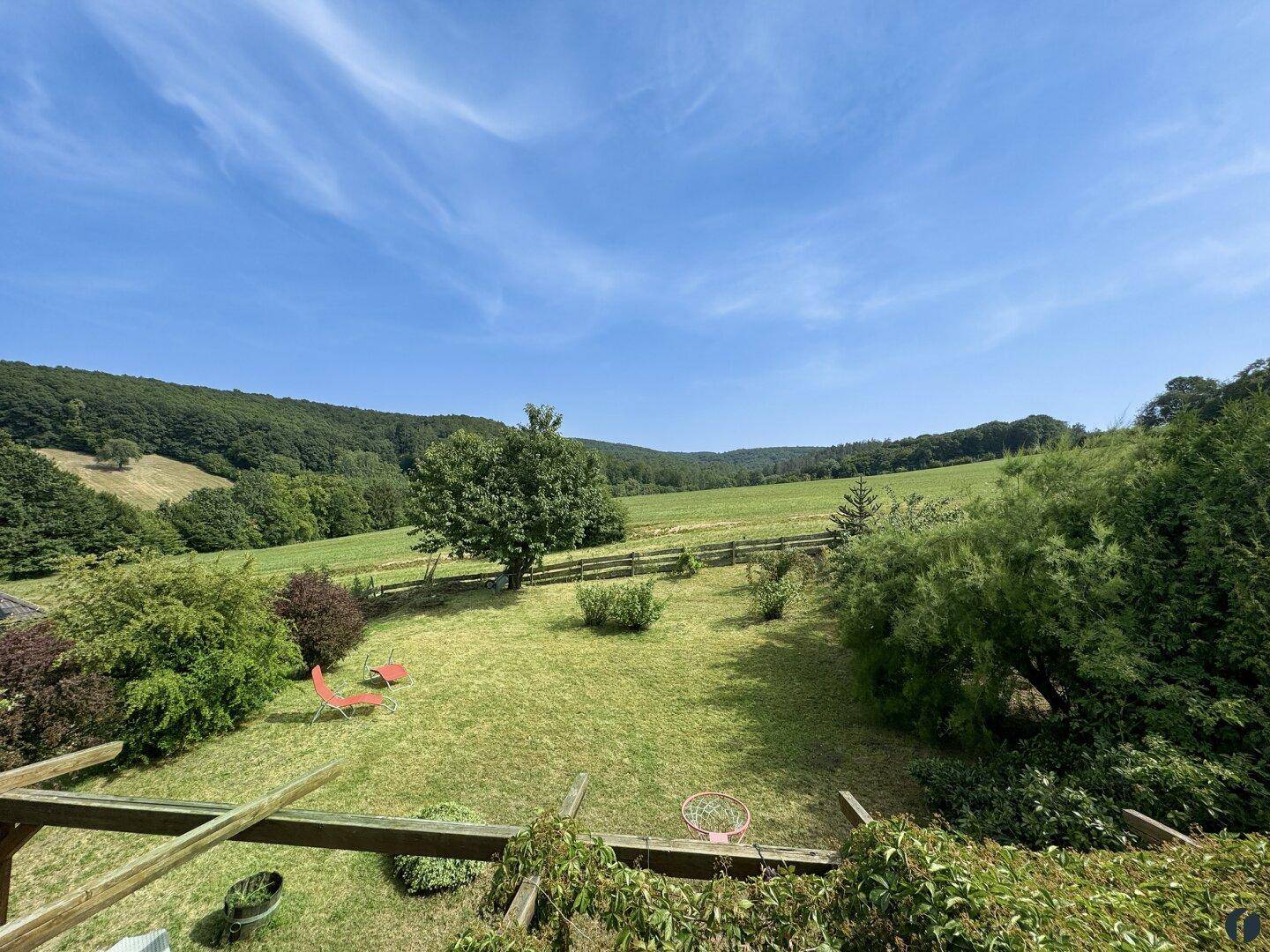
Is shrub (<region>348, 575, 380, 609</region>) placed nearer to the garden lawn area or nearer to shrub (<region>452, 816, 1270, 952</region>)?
the garden lawn area

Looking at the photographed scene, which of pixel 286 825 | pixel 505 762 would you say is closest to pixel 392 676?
pixel 505 762

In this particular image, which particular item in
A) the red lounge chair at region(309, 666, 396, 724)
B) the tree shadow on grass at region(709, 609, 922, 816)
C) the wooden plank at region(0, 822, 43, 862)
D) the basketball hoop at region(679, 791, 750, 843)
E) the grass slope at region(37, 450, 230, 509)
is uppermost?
the grass slope at region(37, 450, 230, 509)

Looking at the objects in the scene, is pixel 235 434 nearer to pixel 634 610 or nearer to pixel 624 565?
pixel 624 565

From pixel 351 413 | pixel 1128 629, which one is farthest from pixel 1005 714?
pixel 351 413

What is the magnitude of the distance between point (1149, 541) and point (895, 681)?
13.0ft

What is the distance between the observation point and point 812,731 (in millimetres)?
8273

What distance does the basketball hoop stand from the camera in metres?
5.54

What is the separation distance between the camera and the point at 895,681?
8.29 metres

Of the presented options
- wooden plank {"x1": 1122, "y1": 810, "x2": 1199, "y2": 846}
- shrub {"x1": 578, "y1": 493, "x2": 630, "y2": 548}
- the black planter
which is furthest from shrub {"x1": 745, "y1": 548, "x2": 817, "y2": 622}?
shrub {"x1": 578, "y1": 493, "x2": 630, "y2": 548}

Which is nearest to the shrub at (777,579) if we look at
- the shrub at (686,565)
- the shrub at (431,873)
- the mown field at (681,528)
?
the shrub at (686,565)

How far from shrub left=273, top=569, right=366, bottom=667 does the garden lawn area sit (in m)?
0.64

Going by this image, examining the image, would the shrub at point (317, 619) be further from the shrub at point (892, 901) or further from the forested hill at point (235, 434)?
the forested hill at point (235, 434)

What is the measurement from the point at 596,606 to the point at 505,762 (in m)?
6.73

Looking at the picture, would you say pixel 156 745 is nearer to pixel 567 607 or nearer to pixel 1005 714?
pixel 567 607
